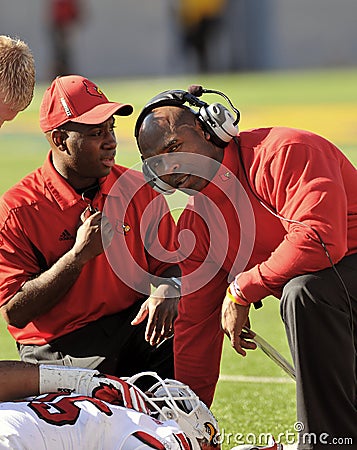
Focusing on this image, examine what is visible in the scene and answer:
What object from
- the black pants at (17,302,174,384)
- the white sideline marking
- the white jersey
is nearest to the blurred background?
the white sideline marking

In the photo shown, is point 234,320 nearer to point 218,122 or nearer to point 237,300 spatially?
point 237,300

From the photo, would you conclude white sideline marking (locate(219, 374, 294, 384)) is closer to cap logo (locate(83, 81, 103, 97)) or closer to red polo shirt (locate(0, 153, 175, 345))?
red polo shirt (locate(0, 153, 175, 345))

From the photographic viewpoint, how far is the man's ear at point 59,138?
4418 millimetres

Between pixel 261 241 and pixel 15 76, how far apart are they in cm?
114

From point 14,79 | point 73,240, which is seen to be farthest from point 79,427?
point 14,79

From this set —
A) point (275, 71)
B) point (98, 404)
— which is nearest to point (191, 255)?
point (98, 404)

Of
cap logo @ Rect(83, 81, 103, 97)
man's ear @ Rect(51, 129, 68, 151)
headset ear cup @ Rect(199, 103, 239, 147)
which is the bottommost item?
man's ear @ Rect(51, 129, 68, 151)

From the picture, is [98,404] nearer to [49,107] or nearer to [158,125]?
[158,125]

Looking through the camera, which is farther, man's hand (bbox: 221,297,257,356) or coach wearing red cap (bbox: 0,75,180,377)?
coach wearing red cap (bbox: 0,75,180,377)

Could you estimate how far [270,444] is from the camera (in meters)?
3.80

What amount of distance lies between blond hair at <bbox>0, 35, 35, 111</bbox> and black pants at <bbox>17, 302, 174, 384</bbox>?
0.99 meters

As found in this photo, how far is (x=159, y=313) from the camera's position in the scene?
417cm

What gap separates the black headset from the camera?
378 centimetres

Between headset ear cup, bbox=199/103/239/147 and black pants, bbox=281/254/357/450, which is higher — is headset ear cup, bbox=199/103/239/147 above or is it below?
above
